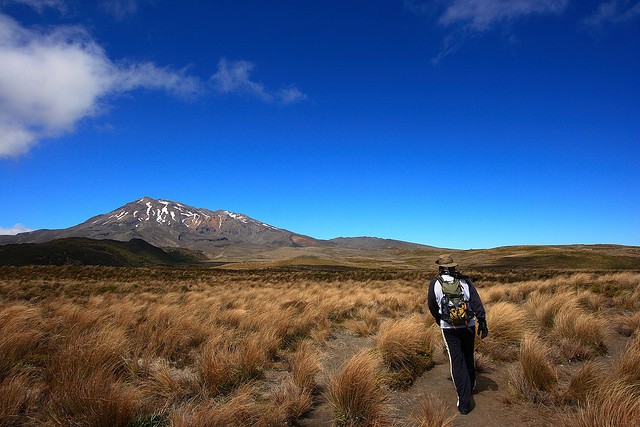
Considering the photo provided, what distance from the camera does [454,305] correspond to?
5254 millimetres

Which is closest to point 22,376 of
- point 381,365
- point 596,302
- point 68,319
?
point 68,319

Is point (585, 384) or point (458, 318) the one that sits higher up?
point (458, 318)

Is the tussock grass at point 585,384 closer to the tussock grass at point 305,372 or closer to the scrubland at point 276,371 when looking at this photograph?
the scrubland at point 276,371

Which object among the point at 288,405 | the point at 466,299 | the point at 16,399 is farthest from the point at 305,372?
the point at 16,399

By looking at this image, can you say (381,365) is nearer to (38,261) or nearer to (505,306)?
(505,306)

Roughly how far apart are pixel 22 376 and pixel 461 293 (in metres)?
6.37

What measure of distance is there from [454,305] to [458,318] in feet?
0.64

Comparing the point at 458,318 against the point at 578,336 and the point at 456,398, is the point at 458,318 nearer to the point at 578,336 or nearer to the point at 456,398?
the point at 456,398

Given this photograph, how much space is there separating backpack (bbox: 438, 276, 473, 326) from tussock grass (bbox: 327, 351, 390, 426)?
142 centimetres

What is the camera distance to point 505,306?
971cm

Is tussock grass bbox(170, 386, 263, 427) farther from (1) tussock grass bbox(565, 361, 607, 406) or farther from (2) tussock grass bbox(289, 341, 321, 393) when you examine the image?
(1) tussock grass bbox(565, 361, 607, 406)

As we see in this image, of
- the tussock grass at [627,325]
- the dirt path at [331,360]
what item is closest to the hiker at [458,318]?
the dirt path at [331,360]

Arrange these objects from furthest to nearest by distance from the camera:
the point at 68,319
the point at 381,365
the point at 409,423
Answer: the point at 68,319, the point at 381,365, the point at 409,423

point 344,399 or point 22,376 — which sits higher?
point 22,376
